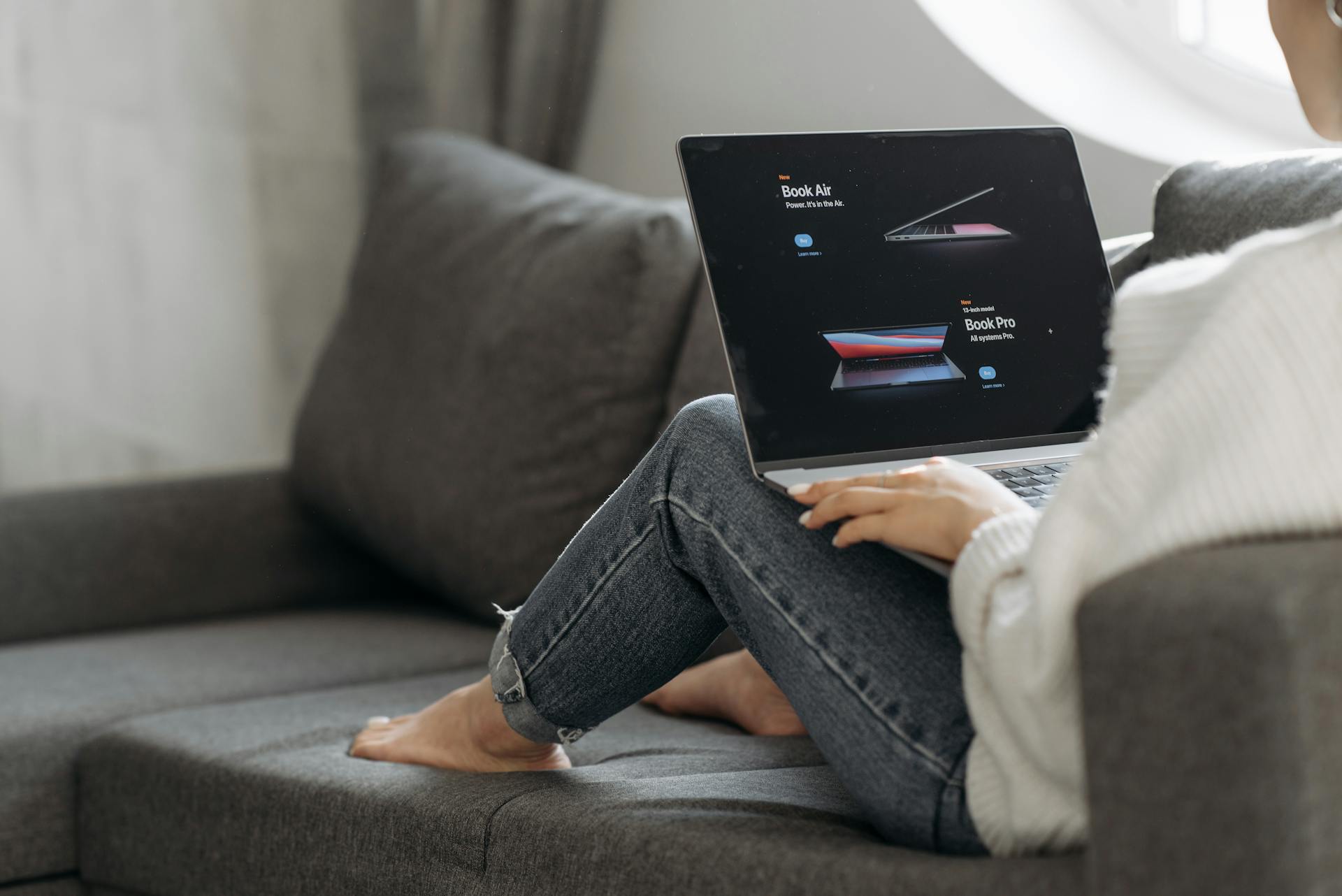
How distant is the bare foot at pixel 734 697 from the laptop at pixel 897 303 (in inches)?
13.9

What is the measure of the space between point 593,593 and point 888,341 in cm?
30

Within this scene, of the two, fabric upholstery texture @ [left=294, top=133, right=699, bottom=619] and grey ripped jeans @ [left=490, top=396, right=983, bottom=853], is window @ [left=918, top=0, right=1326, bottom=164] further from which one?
grey ripped jeans @ [left=490, top=396, right=983, bottom=853]

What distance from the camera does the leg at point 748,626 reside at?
0.89 m

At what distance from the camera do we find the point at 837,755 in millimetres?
931

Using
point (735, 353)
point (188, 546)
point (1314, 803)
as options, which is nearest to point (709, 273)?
point (735, 353)

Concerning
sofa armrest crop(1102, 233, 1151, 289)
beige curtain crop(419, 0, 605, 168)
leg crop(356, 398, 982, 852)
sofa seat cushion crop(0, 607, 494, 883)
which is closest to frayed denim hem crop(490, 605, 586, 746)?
leg crop(356, 398, 982, 852)

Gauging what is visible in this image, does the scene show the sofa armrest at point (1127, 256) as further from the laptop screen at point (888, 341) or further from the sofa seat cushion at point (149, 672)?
the sofa seat cushion at point (149, 672)

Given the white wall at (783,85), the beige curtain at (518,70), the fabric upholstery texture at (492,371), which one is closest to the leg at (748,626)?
the fabric upholstery texture at (492,371)

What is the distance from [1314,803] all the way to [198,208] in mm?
2535

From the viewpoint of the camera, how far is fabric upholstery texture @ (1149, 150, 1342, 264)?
3.88 feet

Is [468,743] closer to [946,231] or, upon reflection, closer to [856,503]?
[856,503]

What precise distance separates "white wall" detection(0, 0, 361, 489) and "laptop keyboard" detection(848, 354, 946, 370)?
202 centimetres

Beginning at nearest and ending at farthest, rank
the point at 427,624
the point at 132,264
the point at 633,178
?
the point at 427,624, the point at 633,178, the point at 132,264

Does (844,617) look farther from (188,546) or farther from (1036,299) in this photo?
(188,546)
